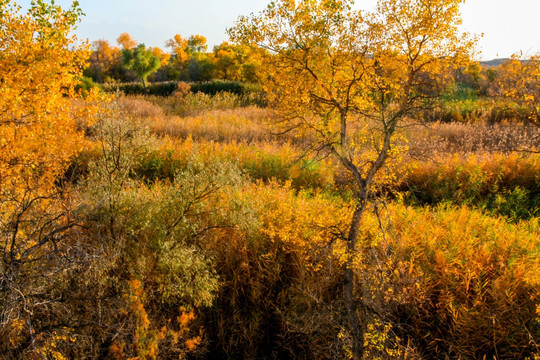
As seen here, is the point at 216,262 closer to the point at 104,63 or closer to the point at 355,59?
the point at 355,59

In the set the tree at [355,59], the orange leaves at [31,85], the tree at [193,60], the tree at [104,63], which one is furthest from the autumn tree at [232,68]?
the tree at [355,59]

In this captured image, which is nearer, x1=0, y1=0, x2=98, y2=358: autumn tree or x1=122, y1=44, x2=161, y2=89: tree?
x1=0, y1=0, x2=98, y2=358: autumn tree

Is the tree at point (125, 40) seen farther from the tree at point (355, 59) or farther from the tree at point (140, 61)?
the tree at point (355, 59)

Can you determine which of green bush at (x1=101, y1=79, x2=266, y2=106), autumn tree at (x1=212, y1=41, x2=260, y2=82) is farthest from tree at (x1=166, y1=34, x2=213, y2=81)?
green bush at (x1=101, y1=79, x2=266, y2=106)

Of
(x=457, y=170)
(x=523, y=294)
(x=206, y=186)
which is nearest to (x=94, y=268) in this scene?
(x=206, y=186)

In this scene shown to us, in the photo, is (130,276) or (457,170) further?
(457,170)

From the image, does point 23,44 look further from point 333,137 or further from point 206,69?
point 206,69

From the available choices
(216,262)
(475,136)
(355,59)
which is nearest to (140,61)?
(475,136)

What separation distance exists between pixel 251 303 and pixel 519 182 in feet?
19.0

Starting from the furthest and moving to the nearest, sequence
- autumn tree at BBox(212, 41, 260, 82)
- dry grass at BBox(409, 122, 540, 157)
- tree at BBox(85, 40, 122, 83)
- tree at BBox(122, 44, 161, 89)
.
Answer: tree at BBox(85, 40, 122, 83)
autumn tree at BBox(212, 41, 260, 82)
tree at BBox(122, 44, 161, 89)
dry grass at BBox(409, 122, 540, 157)

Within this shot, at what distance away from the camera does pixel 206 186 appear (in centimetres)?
360

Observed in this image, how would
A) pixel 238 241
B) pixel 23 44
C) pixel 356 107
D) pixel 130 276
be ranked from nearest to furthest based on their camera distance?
pixel 356 107 < pixel 130 276 < pixel 23 44 < pixel 238 241

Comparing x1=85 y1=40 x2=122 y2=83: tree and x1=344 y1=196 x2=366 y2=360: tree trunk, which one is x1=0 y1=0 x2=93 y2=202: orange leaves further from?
x1=85 y1=40 x2=122 y2=83: tree

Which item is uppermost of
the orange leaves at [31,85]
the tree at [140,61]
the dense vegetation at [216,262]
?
the tree at [140,61]
